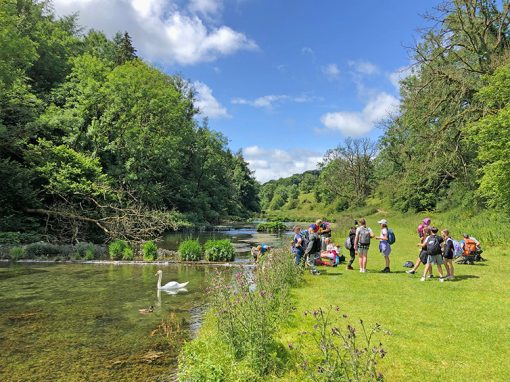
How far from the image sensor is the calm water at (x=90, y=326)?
23.5 feet

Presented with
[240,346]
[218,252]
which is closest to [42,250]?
[218,252]

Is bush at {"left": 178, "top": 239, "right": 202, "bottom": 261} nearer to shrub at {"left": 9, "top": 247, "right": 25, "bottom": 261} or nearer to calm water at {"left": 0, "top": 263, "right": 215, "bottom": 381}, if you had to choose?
calm water at {"left": 0, "top": 263, "right": 215, "bottom": 381}

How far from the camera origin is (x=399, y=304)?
382 inches

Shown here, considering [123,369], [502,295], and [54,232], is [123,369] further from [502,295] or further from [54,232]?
[54,232]

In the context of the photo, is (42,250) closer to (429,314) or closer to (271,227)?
(429,314)

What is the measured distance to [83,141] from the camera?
32750 mm

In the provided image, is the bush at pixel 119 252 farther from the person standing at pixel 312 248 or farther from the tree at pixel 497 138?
the tree at pixel 497 138

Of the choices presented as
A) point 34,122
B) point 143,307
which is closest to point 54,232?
point 34,122

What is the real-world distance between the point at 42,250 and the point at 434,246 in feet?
66.8

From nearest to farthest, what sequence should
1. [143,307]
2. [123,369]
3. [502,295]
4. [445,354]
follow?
[445,354] < [123,369] < [502,295] < [143,307]

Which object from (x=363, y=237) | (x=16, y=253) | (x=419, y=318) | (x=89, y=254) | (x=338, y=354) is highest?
(x=363, y=237)

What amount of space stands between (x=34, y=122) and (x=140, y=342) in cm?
2518

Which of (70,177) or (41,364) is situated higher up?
(70,177)

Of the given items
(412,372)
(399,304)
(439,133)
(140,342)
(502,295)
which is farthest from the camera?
(439,133)
